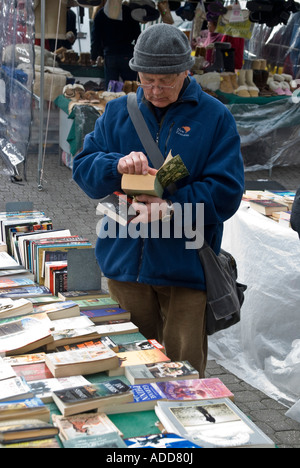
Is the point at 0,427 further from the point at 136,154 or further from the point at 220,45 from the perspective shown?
the point at 220,45

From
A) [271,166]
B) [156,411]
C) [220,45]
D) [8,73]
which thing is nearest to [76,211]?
[8,73]

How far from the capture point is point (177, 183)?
101 inches

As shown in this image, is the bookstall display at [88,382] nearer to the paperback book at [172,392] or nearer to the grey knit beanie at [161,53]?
the paperback book at [172,392]

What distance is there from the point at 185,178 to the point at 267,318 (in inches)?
67.1

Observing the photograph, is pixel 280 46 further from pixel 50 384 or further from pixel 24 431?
pixel 24 431

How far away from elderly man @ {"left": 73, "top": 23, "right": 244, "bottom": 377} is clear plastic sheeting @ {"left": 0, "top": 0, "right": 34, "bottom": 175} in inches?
197

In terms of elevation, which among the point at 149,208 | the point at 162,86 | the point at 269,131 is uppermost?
the point at 162,86

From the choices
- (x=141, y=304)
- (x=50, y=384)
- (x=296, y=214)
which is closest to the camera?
(x=50, y=384)

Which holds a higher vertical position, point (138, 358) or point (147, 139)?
point (147, 139)

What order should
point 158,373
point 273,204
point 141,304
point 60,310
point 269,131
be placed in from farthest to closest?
point 269,131 → point 273,204 → point 141,304 → point 60,310 → point 158,373

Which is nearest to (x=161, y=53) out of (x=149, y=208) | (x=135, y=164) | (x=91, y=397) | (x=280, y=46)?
(x=135, y=164)

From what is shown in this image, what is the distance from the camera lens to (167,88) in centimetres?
246

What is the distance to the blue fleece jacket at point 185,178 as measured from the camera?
249 centimetres

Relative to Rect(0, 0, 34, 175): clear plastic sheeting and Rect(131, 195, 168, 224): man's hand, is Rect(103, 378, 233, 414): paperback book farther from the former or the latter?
Rect(0, 0, 34, 175): clear plastic sheeting
